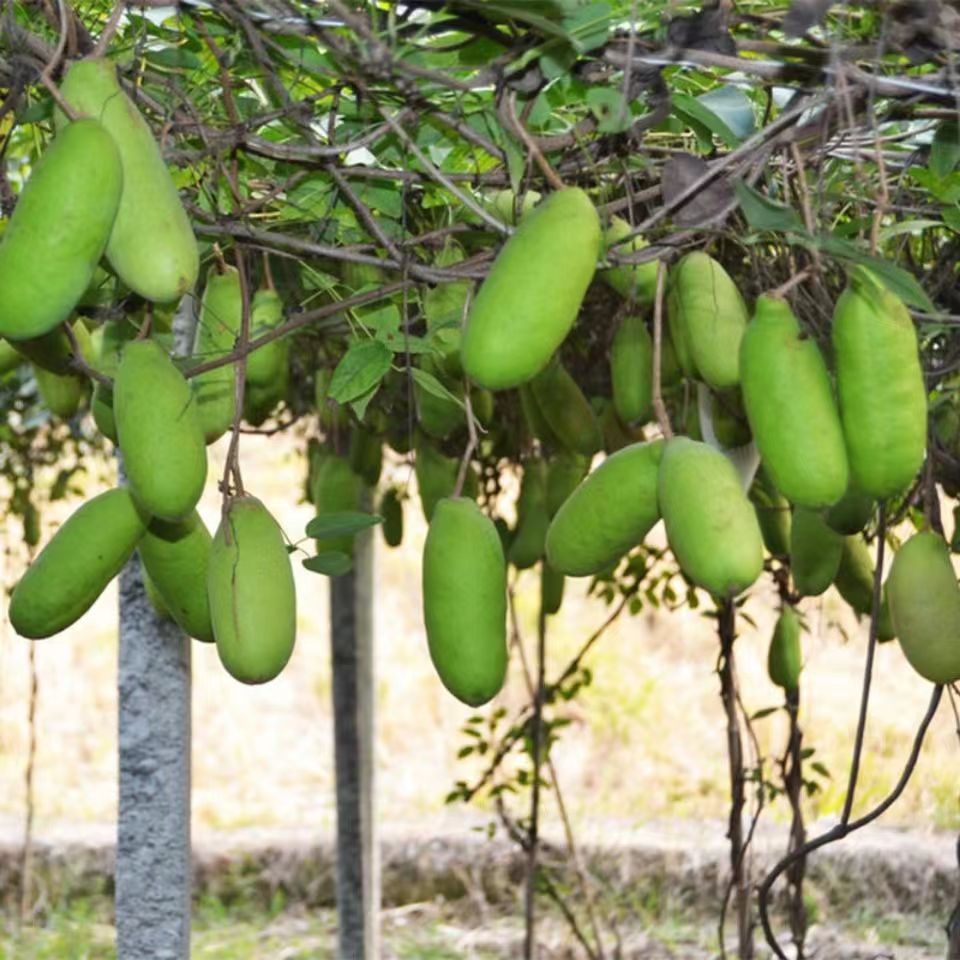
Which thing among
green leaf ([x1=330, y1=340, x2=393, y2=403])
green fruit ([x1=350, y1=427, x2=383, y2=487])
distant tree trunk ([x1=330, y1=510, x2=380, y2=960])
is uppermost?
green fruit ([x1=350, y1=427, x2=383, y2=487])

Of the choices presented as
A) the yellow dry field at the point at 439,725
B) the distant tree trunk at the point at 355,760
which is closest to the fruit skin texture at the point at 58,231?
the distant tree trunk at the point at 355,760

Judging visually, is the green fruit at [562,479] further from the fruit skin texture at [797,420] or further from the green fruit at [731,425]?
the fruit skin texture at [797,420]

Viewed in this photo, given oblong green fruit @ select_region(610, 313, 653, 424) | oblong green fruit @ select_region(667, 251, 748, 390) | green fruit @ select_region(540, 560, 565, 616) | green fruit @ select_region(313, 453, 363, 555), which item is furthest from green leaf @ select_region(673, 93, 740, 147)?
green fruit @ select_region(540, 560, 565, 616)

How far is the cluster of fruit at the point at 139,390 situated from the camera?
2.74 feet

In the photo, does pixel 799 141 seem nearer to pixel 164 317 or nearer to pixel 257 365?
pixel 257 365

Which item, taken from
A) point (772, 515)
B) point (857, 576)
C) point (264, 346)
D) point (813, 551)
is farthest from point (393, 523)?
point (264, 346)

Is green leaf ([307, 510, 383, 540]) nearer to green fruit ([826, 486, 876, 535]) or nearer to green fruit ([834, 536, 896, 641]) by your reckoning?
green fruit ([826, 486, 876, 535])

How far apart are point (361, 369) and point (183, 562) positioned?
207 mm

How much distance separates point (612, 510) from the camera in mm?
955

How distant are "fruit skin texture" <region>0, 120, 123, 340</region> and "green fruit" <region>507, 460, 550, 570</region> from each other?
1193mm

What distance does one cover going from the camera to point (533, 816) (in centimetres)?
290

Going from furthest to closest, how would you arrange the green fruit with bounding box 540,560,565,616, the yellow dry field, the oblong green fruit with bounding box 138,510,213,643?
the yellow dry field < the green fruit with bounding box 540,560,565,616 < the oblong green fruit with bounding box 138,510,213,643

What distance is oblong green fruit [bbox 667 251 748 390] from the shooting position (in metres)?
1.04

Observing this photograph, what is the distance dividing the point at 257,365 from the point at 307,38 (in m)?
0.26
